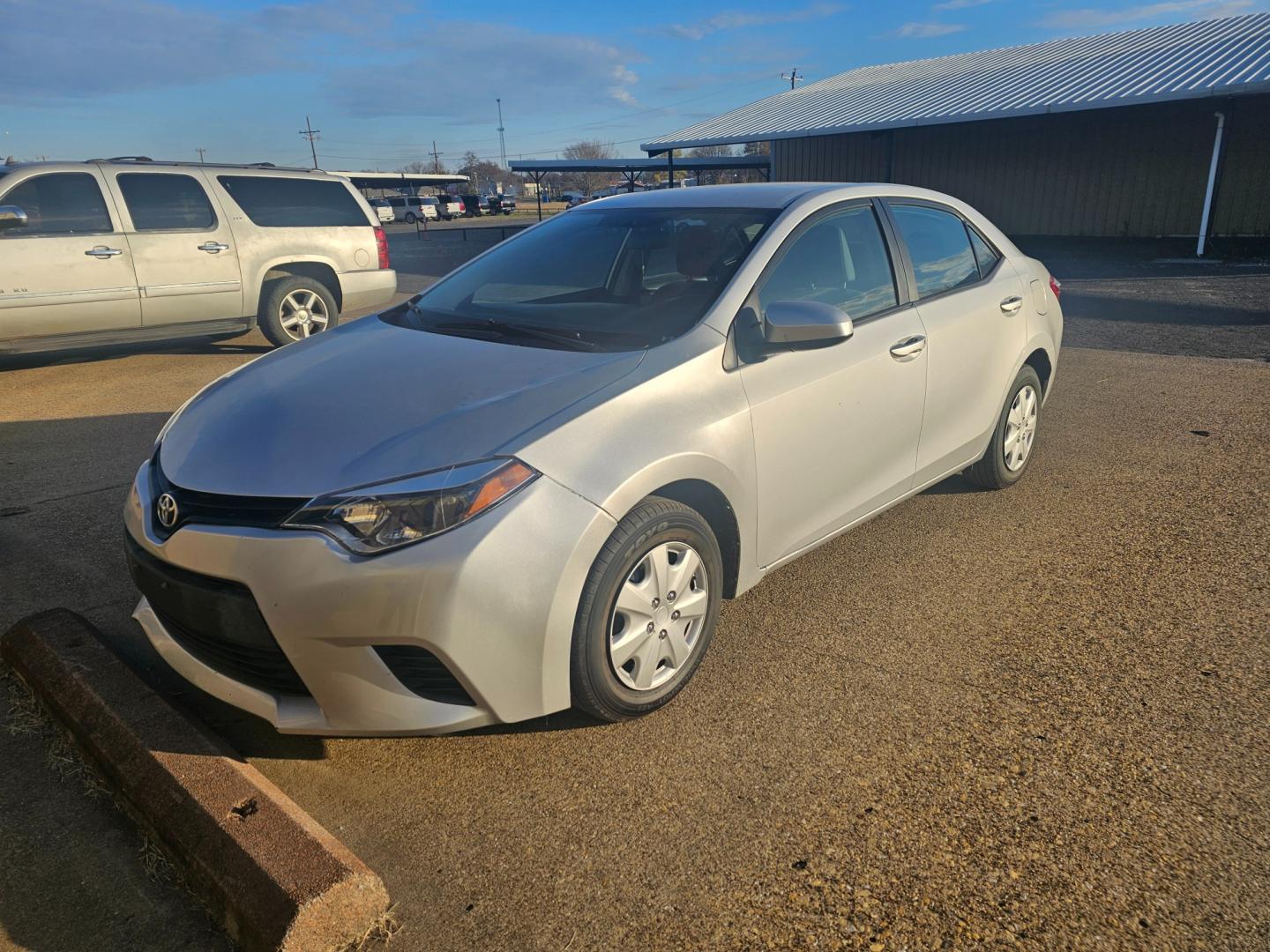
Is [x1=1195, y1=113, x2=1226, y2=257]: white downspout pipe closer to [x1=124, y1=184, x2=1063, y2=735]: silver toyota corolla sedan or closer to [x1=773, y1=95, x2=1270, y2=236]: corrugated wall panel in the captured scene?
[x1=773, y1=95, x2=1270, y2=236]: corrugated wall panel

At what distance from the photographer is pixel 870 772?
259 centimetres

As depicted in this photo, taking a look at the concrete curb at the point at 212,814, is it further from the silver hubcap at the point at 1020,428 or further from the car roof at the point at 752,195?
the silver hubcap at the point at 1020,428

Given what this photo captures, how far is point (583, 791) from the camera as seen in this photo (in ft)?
8.41

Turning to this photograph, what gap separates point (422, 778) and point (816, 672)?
1.37m

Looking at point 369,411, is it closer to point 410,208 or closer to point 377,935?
point 377,935

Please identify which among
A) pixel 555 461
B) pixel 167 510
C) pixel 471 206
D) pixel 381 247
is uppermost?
pixel 381 247

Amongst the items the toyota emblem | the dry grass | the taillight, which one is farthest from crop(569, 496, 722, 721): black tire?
the taillight

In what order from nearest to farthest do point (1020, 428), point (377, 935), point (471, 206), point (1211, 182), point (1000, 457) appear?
point (377, 935) → point (1000, 457) → point (1020, 428) → point (1211, 182) → point (471, 206)

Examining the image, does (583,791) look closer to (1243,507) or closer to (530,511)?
(530,511)

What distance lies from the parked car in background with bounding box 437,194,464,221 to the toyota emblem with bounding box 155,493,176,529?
65882mm

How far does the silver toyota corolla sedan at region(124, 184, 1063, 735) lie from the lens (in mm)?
2316

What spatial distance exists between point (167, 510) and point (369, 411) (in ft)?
2.06

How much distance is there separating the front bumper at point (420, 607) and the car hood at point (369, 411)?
0.61 feet

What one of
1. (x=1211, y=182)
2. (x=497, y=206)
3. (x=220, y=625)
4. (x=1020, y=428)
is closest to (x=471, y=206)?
(x=497, y=206)
